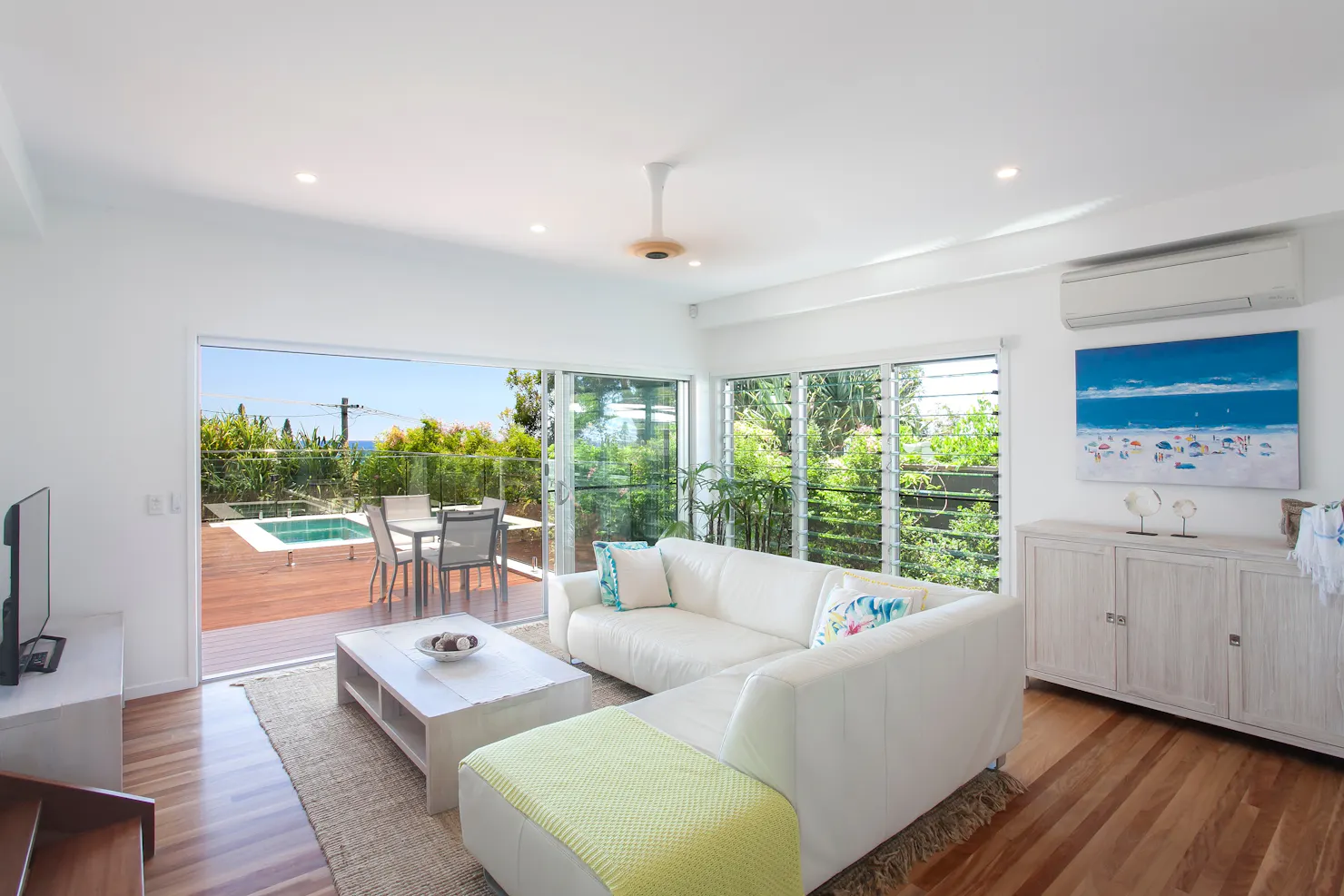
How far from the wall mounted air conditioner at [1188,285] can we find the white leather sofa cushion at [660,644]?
7.89ft

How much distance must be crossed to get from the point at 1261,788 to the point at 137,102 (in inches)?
191

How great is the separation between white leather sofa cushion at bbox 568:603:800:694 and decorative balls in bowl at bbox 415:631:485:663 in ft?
2.38

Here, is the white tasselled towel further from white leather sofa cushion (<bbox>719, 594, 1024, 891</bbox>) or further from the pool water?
the pool water

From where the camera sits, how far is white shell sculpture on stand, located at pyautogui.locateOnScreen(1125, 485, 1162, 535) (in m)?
3.44

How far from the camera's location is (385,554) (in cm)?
500

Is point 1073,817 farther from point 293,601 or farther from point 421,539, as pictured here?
point 293,601

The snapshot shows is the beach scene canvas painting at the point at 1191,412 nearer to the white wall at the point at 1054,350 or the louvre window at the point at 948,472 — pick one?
the white wall at the point at 1054,350

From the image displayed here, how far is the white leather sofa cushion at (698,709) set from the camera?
216 centimetres

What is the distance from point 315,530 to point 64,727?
101 inches

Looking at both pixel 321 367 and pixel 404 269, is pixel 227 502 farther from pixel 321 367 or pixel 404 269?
pixel 404 269

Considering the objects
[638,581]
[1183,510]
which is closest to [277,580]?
[638,581]

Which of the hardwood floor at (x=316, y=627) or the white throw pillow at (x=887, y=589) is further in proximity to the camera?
the hardwood floor at (x=316, y=627)

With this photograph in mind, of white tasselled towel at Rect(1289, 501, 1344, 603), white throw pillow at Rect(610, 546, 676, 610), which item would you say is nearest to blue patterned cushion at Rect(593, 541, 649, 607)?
white throw pillow at Rect(610, 546, 676, 610)

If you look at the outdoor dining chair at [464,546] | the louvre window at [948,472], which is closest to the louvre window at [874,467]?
the louvre window at [948,472]
